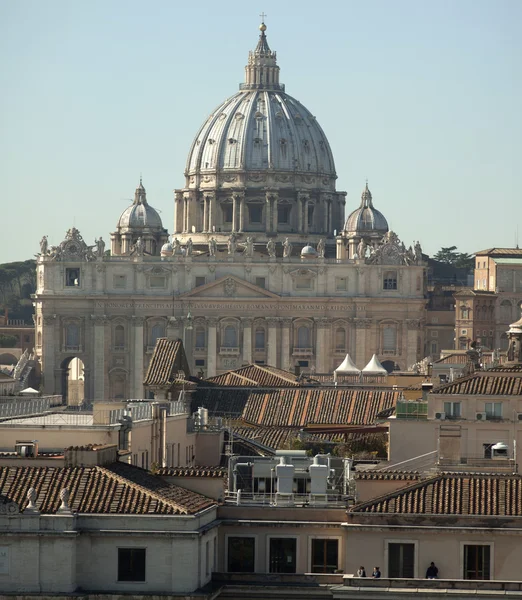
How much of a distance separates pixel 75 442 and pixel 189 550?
381 inches

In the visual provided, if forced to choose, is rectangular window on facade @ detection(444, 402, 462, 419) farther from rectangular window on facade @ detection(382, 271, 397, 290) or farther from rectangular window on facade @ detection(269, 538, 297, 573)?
rectangular window on facade @ detection(382, 271, 397, 290)

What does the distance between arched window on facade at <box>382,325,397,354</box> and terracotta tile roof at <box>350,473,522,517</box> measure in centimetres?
14555

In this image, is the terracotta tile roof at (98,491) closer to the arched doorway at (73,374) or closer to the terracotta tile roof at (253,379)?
the terracotta tile roof at (253,379)

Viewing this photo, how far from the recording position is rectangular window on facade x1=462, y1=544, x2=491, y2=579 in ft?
126

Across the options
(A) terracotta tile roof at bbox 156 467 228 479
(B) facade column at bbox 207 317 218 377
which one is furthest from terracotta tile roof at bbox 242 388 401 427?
(B) facade column at bbox 207 317 218 377

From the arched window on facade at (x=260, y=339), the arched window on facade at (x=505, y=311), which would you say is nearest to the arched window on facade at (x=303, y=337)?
the arched window on facade at (x=260, y=339)

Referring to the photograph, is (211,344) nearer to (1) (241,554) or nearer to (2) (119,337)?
(2) (119,337)

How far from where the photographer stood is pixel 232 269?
189125 millimetres

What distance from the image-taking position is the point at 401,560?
3872 cm

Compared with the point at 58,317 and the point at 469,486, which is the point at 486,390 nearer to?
the point at 469,486

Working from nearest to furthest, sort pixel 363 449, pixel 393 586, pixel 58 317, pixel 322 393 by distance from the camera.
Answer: pixel 393 586, pixel 363 449, pixel 322 393, pixel 58 317

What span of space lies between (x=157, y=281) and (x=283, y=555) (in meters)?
150

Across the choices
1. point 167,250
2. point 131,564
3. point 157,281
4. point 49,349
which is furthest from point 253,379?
point 167,250

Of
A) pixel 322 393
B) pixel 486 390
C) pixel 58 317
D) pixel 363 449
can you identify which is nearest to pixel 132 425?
pixel 486 390
